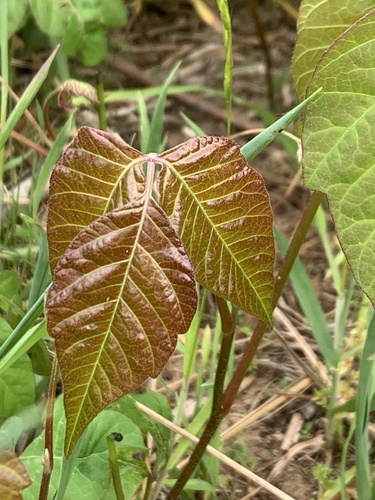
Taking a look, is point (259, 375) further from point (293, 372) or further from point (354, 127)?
point (354, 127)

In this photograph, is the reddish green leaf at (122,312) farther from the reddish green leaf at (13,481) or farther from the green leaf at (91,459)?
the green leaf at (91,459)

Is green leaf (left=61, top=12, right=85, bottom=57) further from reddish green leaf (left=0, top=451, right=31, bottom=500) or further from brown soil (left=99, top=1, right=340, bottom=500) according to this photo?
reddish green leaf (left=0, top=451, right=31, bottom=500)

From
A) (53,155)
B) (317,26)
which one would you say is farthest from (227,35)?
(53,155)

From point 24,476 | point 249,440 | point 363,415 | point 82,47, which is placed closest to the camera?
point 24,476

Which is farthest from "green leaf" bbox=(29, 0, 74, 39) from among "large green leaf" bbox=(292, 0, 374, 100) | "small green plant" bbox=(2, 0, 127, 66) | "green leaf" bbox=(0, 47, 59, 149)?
"large green leaf" bbox=(292, 0, 374, 100)

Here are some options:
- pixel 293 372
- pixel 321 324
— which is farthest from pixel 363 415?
pixel 293 372

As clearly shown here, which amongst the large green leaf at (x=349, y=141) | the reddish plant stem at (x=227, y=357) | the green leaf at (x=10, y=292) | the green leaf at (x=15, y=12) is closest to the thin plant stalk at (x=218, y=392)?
the reddish plant stem at (x=227, y=357)
